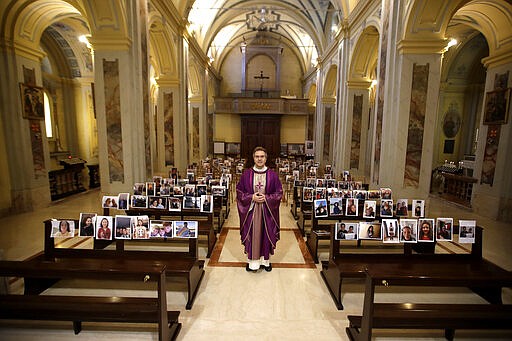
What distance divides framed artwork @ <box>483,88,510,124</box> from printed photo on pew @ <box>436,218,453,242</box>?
598cm

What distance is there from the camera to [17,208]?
7.44 metres

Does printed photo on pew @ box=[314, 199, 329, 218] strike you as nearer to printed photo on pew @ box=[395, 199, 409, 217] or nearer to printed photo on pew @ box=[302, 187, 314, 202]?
printed photo on pew @ box=[302, 187, 314, 202]

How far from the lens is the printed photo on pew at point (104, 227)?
3598 mm

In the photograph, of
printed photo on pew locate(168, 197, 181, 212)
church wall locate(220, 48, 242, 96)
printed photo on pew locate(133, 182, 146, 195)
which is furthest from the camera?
church wall locate(220, 48, 242, 96)

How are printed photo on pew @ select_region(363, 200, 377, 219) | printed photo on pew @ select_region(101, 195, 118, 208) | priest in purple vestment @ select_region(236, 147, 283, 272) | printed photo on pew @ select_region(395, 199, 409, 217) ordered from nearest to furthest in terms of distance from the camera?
priest in purple vestment @ select_region(236, 147, 283, 272) → printed photo on pew @ select_region(101, 195, 118, 208) → printed photo on pew @ select_region(363, 200, 377, 219) → printed photo on pew @ select_region(395, 199, 409, 217)

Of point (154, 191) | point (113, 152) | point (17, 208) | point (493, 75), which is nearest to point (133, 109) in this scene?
point (113, 152)

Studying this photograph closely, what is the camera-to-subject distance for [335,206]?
5.00m

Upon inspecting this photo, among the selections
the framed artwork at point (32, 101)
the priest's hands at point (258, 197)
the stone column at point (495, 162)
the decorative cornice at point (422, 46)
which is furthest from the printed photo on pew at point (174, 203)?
the stone column at point (495, 162)

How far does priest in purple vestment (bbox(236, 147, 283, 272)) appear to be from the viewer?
14.6ft

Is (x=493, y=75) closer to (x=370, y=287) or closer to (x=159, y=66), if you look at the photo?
(x=370, y=287)

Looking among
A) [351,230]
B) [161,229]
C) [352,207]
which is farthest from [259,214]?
[352,207]

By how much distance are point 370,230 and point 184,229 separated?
257 cm

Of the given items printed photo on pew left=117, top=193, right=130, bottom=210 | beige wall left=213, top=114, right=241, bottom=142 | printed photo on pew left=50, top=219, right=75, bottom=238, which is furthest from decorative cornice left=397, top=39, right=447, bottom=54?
beige wall left=213, top=114, right=241, bottom=142

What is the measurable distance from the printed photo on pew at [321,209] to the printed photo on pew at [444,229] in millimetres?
1738
